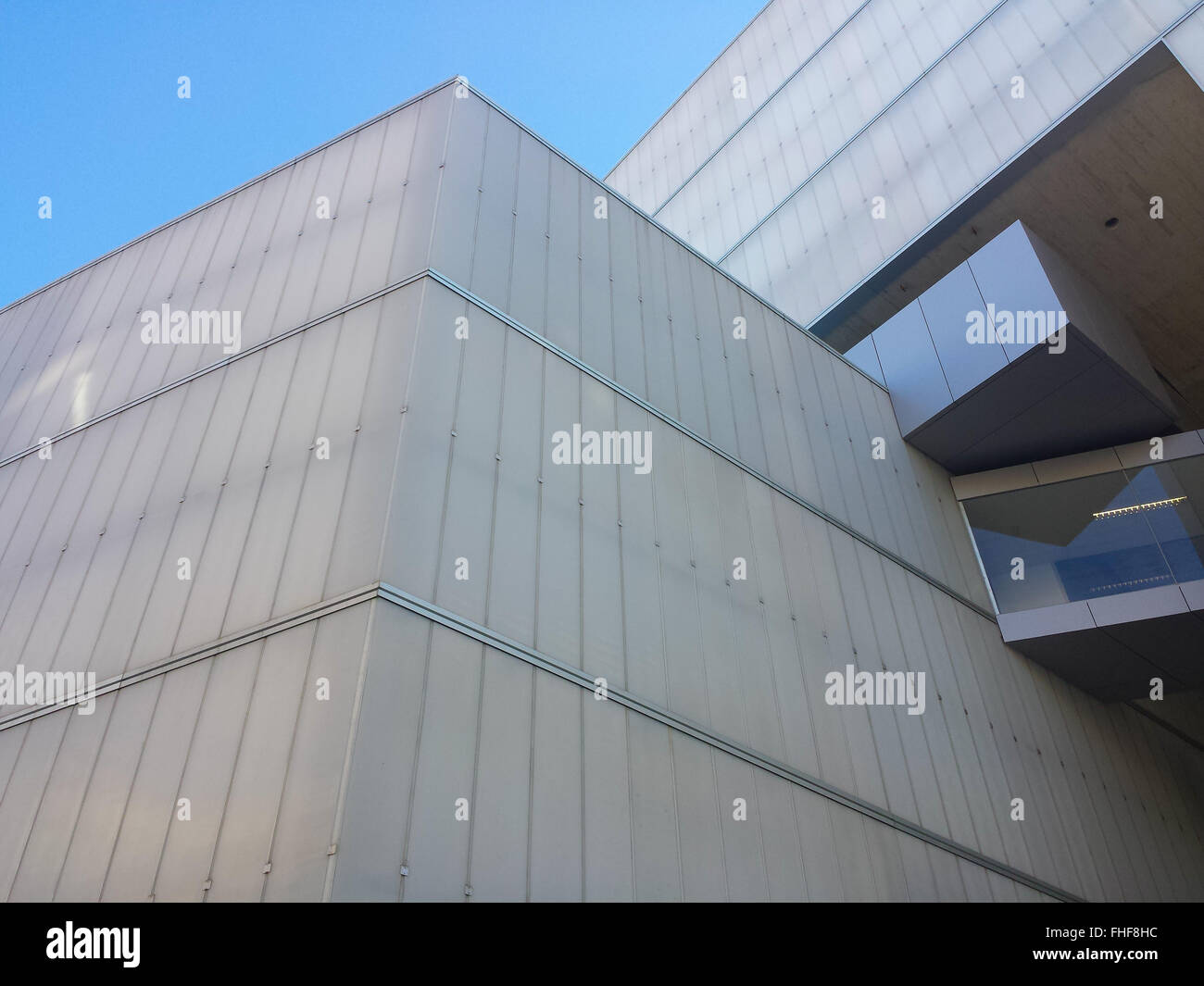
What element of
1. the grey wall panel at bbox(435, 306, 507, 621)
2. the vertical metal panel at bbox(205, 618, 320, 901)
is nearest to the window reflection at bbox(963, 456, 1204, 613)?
Answer: the grey wall panel at bbox(435, 306, 507, 621)

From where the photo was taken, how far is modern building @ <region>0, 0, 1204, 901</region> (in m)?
6.23

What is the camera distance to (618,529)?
27.8 feet

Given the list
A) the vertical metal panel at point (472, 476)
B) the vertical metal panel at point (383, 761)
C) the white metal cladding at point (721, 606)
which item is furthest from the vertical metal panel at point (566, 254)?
the vertical metal panel at point (383, 761)

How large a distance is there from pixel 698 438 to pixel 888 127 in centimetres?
1063

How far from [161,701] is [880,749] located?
6442mm

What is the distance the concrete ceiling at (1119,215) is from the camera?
13781mm

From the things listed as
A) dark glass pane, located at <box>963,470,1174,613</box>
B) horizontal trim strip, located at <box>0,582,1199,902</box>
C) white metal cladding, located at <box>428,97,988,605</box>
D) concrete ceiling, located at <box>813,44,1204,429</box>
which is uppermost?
concrete ceiling, located at <box>813,44,1204,429</box>

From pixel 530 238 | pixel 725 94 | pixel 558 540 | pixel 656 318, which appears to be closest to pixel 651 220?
pixel 656 318

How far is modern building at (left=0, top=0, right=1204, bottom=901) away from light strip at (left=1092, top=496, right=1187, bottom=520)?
2.3 inches

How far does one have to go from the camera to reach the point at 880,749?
9.26 metres

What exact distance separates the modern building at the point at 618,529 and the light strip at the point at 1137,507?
0.19ft

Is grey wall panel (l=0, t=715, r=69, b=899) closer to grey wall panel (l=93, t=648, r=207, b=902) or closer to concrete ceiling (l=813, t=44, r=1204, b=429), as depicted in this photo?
grey wall panel (l=93, t=648, r=207, b=902)

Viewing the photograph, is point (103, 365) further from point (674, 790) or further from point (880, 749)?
point (880, 749)

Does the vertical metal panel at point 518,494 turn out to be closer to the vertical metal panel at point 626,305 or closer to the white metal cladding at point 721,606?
the white metal cladding at point 721,606
